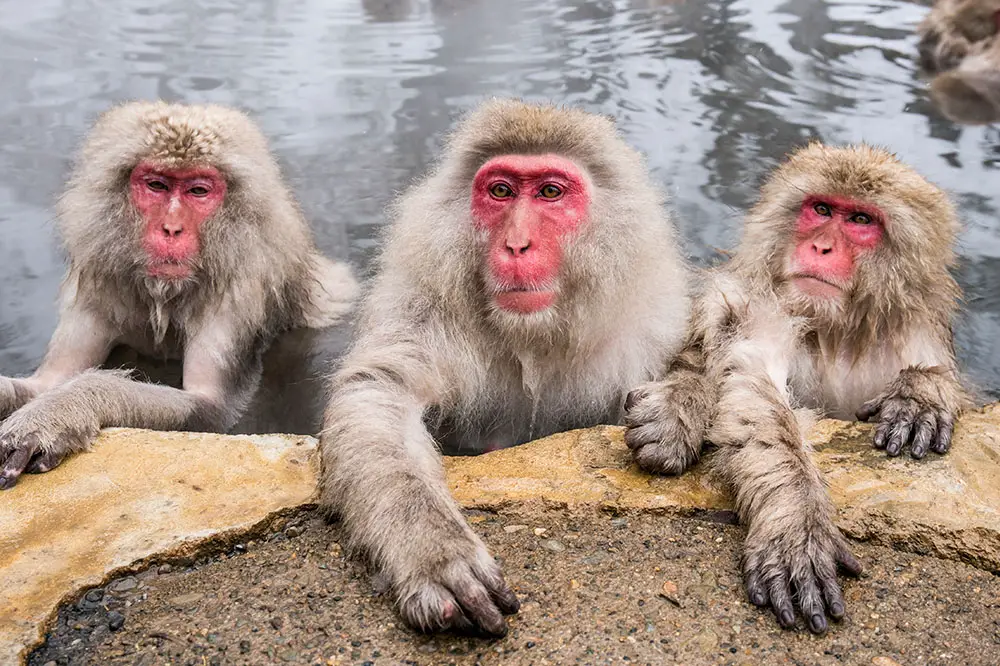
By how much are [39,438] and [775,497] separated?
2.43 meters

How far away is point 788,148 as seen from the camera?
8.07 metres

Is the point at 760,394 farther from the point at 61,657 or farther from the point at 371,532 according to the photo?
the point at 61,657

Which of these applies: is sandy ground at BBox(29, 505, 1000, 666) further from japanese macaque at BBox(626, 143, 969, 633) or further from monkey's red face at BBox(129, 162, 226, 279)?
monkey's red face at BBox(129, 162, 226, 279)

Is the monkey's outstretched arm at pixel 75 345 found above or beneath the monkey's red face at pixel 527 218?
beneath

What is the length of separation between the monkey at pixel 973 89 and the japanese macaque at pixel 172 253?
6681 millimetres

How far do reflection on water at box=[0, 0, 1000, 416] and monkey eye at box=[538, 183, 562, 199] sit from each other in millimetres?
2734

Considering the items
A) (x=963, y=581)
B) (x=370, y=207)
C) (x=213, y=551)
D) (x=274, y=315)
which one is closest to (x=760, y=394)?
(x=963, y=581)

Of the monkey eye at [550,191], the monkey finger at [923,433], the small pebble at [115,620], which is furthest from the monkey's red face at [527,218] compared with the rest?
the small pebble at [115,620]

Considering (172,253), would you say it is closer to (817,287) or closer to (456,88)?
(817,287)

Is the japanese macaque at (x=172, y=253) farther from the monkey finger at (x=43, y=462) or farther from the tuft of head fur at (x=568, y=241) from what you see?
the tuft of head fur at (x=568, y=241)

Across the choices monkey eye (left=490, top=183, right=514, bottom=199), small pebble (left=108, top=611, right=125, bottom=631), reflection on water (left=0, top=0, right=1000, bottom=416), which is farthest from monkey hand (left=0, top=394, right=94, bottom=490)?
reflection on water (left=0, top=0, right=1000, bottom=416)

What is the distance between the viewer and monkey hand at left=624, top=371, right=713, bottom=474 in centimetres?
353

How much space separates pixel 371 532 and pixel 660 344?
1.65 meters

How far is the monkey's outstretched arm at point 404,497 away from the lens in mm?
2742
